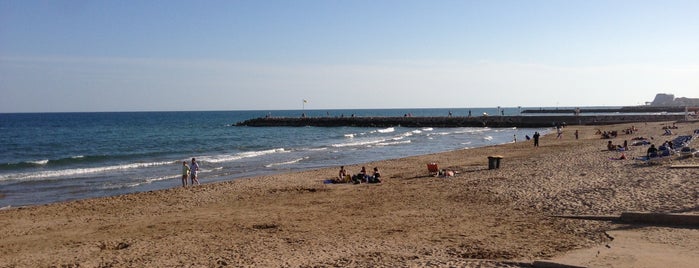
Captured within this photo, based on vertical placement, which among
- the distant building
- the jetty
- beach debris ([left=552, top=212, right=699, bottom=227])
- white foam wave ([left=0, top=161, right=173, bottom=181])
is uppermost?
the distant building

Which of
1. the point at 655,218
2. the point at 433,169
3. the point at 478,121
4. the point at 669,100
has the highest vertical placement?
the point at 669,100

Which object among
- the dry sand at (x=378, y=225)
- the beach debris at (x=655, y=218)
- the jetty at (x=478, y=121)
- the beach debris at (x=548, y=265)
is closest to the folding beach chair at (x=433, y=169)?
the dry sand at (x=378, y=225)

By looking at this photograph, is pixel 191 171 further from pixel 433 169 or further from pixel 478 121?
pixel 478 121

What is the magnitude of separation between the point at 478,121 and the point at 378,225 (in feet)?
216

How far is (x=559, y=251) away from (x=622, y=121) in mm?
63796

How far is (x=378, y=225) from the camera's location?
1159cm

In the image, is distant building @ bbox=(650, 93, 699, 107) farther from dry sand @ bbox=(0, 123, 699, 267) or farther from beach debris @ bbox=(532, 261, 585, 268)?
beach debris @ bbox=(532, 261, 585, 268)

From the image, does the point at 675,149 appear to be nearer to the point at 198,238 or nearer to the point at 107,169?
the point at 198,238

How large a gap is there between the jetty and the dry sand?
172 feet

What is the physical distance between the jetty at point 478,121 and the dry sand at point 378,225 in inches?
2070

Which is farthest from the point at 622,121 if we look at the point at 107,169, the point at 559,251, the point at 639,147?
the point at 559,251

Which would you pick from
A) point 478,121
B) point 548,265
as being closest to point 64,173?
point 548,265

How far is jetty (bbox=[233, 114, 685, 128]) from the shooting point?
2657 inches

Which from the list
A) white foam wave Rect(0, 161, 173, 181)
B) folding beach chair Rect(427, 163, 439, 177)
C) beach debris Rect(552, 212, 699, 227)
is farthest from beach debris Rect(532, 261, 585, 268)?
white foam wave Rect(0, 161, 173, 181)
